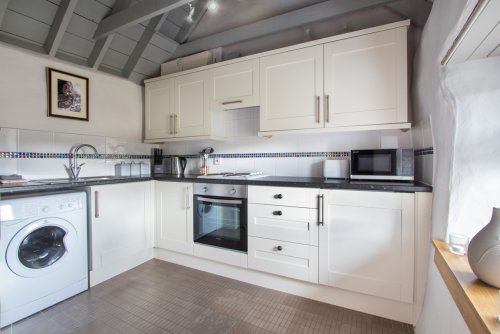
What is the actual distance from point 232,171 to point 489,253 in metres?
2.17

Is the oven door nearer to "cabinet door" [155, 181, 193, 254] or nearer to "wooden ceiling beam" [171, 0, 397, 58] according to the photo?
"cabinet door" [155, 181, 193, 254]

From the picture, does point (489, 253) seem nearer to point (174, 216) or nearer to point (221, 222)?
point (221, 222)

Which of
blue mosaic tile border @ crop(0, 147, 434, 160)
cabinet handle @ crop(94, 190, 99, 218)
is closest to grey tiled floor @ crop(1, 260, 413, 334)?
cabinet handle @ crop(94, 190, 99, 218)

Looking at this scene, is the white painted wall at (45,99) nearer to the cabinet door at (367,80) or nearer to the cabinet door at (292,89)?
the cabinet door at (292,89)

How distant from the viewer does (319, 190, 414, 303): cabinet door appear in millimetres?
1514

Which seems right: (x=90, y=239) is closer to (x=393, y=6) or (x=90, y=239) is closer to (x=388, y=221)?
(x=388, y=221)

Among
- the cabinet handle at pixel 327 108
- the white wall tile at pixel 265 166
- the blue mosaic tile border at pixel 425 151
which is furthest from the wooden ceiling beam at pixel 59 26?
A: the blue mosaic tile border at pixel 425 151

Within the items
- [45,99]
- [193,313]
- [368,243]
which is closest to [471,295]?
[368,243]

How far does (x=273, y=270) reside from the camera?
1921 mm

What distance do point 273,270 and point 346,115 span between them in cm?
134

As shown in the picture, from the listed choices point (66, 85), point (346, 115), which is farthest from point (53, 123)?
point (346, 115)

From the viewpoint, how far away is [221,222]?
86.2 inches

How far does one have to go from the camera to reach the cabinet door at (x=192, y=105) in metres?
2.49

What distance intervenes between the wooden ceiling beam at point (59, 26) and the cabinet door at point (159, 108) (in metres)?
0.90
